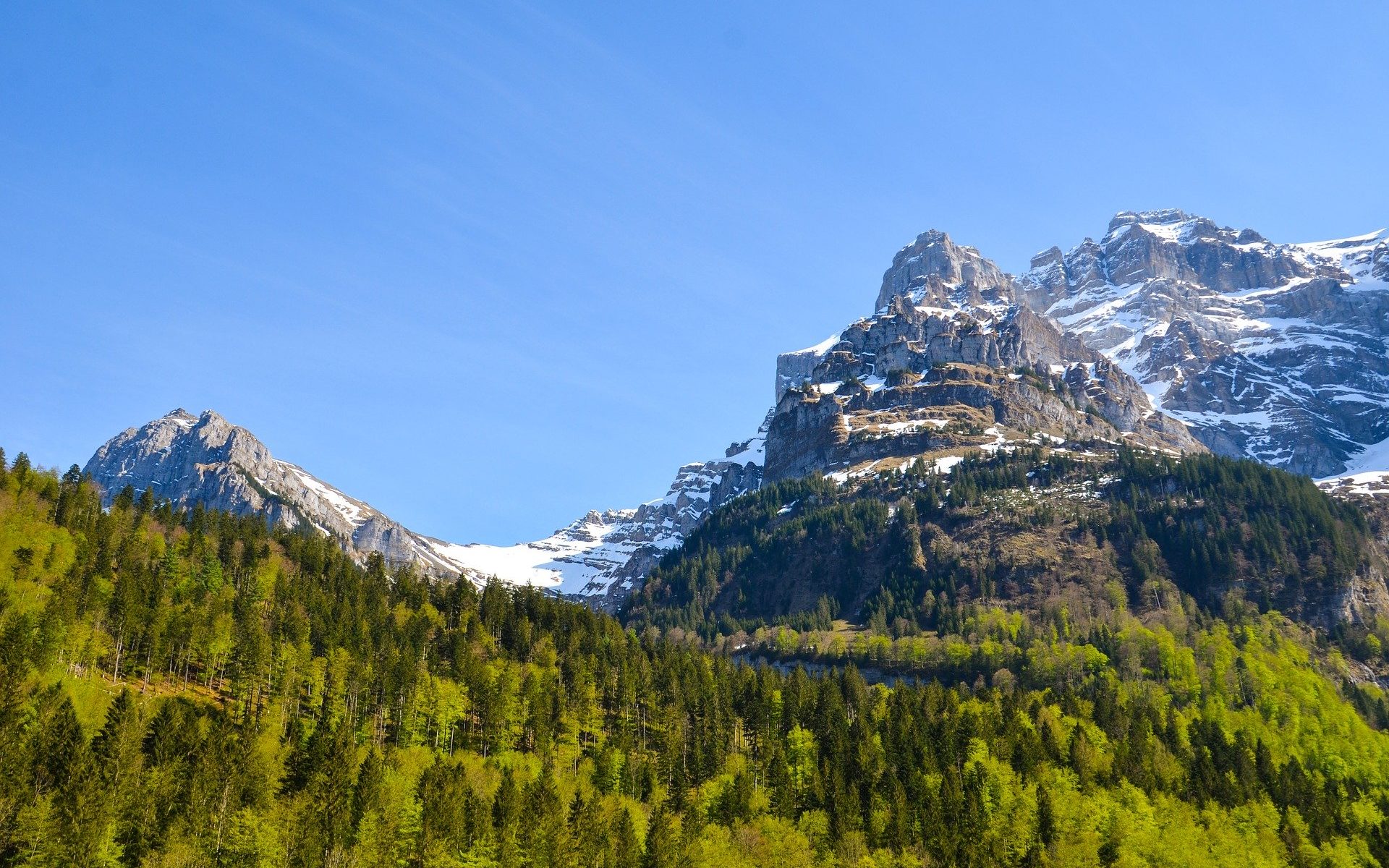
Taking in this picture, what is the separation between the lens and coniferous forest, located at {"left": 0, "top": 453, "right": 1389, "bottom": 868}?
8375 centimetres

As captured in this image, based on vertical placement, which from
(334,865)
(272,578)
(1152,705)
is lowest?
(334,865)

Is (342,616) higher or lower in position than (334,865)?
higher

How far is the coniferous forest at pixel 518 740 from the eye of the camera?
8375 cm

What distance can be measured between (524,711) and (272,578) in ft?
166

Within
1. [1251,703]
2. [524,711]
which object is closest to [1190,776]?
[1251,703]

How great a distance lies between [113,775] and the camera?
80.3 metres

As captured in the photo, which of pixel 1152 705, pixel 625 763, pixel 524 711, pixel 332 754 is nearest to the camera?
pixel 332 754

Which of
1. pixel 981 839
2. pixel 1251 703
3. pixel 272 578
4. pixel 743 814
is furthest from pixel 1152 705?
pixel 272 578

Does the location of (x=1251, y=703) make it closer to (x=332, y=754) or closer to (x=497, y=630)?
(x=497, y=630)

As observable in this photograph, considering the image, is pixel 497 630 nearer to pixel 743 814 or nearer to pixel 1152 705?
pixel 743 814

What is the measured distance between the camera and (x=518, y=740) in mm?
125812

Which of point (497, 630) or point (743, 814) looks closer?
point (743, 814)

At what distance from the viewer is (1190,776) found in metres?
131

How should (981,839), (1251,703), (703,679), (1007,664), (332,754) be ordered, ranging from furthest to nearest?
(1007,664), (1251,703), (703,679), (981,839), (332,754)
